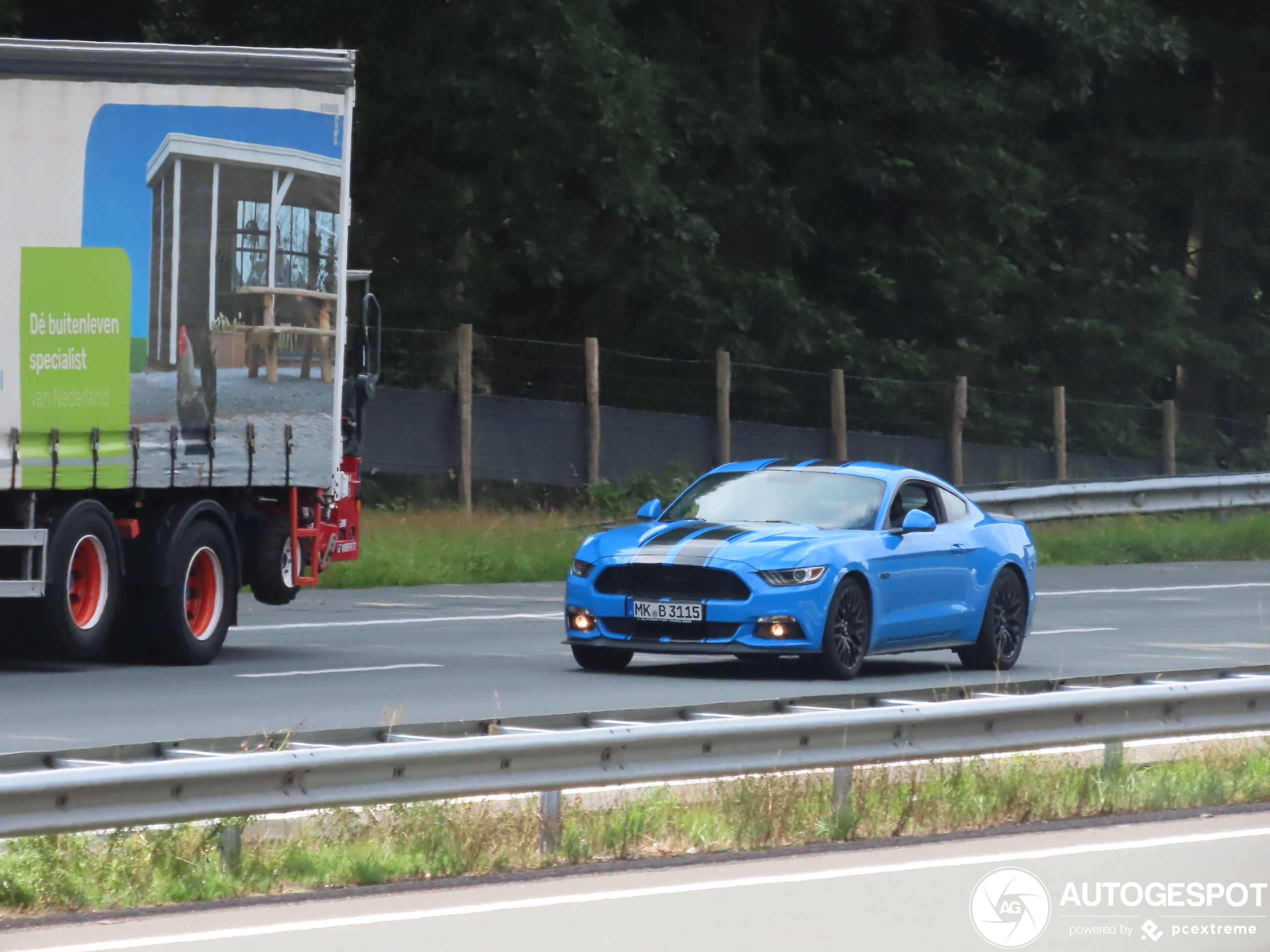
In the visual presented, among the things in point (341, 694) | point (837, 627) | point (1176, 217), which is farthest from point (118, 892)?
point (1176, 217)

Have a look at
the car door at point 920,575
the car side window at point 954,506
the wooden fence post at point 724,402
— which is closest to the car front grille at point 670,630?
the car door at point 920,575

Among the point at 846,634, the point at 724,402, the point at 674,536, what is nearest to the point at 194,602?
the point at 674,536

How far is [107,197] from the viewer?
16.0m

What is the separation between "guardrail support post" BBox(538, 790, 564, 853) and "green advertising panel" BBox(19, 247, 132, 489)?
714 cm

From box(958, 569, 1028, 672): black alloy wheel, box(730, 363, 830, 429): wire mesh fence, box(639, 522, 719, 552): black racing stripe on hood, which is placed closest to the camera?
box(639, 522, 719, 552): black racing stripe on hood

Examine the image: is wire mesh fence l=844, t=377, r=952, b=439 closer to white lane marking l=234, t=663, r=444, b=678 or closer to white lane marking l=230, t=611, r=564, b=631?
white lane marking l=230, t=611, r=564, b=631

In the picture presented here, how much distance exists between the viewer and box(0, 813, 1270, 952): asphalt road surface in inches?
306

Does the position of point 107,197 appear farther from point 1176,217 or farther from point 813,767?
point 1176,217

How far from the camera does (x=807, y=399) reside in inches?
1332

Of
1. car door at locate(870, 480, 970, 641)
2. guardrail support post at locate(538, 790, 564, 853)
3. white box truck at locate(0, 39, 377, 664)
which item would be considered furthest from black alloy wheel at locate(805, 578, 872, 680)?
guardrail support post at locate(538, 790, 564, 853)

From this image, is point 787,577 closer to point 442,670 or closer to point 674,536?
point 674,536

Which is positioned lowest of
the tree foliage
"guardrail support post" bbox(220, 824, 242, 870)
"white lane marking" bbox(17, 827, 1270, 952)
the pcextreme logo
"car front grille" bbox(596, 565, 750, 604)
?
"white lane marking" bbox(17, 827, 1270, 952)

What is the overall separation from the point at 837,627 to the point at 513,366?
15641mm

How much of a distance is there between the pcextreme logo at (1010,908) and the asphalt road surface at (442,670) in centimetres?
340
